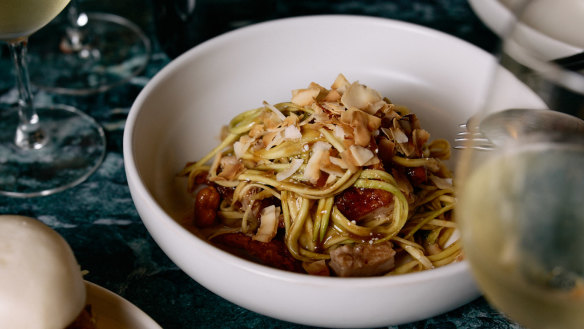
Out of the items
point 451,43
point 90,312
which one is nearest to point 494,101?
point 90,312

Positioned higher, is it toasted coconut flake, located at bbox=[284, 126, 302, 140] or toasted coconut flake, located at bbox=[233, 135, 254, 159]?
toasted coconut flake, located at bbox=[284, 126, 302, 140]

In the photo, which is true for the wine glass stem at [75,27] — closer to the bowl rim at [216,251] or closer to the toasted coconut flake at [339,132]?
the bowl rim at [216,251]

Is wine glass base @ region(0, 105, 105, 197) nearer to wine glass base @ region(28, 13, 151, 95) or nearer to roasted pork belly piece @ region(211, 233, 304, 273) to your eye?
wine glass base @ region(28, 13, 151, 95)

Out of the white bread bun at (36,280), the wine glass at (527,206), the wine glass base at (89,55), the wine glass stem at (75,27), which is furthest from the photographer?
the wine glass stem at (75,27)

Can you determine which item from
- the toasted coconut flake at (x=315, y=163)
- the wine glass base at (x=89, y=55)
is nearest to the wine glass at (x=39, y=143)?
the wine glass base at (x=89, y=55)

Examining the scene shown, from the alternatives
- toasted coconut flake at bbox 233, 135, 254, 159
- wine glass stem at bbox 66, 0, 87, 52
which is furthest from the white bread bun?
wine glass stem at bbox 66, 0, 87, 52

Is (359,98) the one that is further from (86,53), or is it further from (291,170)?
(86,53)
